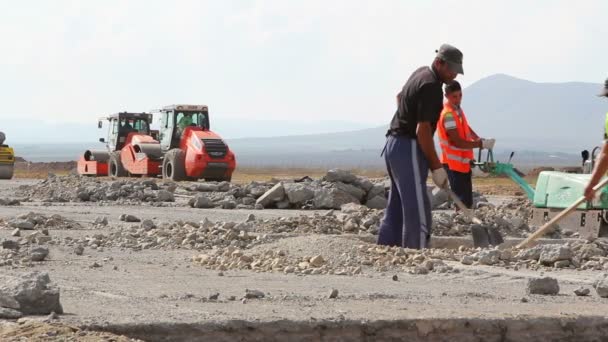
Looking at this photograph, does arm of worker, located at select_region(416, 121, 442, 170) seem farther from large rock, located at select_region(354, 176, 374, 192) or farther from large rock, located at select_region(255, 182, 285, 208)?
large rock, located at select_region(354, 176, 374, 192)

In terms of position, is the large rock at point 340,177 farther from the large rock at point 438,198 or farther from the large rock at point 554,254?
the large rock at point 554,254

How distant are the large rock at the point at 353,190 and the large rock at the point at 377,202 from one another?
0.58 feet

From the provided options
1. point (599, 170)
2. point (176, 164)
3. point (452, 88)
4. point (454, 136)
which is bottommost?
point (176, 164)

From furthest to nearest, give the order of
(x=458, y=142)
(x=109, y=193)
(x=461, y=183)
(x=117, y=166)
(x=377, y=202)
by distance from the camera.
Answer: (x=117, y=166), (x=109, y=193), (x=377, y=202), (x=461, y=183), (x=458, y=142)

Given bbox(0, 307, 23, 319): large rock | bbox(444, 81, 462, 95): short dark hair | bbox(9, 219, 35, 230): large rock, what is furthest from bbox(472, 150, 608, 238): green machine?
bbox(0, 307, 23, 319): large rock

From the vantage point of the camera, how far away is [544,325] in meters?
7.20

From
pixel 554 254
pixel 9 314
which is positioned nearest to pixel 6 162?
pixel 554 254

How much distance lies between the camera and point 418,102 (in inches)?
403

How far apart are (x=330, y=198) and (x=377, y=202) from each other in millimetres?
994

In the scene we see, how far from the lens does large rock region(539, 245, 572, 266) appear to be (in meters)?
10.4

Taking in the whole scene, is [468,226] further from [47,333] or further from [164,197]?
[164,197]

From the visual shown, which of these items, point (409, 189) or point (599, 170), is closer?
point (599, 170)

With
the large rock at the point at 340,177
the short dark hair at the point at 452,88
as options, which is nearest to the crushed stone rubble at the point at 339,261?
the short dark hair at the point at 452,88

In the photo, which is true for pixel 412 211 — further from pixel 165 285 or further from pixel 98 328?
pixel 98 328
